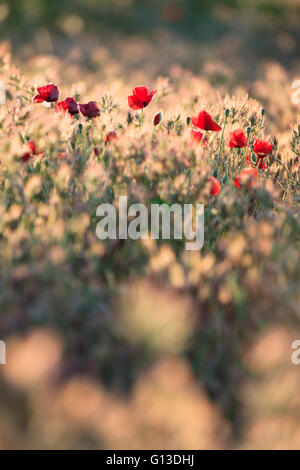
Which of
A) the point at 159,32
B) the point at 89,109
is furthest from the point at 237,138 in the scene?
the point at 159,32

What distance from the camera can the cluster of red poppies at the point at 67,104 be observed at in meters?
2.33

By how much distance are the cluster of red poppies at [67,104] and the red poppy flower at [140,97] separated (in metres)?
0.20

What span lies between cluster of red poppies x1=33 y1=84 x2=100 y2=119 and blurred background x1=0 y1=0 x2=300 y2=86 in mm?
5046

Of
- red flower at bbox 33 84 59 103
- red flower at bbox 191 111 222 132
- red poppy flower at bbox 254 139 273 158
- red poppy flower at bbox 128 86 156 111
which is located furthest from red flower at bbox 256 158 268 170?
red flower at bbox 33 84 59 103

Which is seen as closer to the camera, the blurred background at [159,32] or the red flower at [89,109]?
the red flower at [89,109]

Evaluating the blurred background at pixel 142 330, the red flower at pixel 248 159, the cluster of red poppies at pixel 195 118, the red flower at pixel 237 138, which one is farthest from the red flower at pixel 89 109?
the red flower at pixel 248 159

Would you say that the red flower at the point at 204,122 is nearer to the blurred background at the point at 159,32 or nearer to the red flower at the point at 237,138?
the red flower at the point at 237,138

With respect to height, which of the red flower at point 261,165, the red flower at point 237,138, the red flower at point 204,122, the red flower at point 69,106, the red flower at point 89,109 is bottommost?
the red flower at point 261,165

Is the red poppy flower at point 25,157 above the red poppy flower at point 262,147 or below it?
below

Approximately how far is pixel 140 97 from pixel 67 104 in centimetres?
33

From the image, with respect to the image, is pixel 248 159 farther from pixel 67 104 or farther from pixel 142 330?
pixel 142 330

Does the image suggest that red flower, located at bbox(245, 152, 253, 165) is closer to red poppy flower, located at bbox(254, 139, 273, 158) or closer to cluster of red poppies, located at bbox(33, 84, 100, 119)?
red poppy flower, located at bbox(254, 139, 273, 158)
